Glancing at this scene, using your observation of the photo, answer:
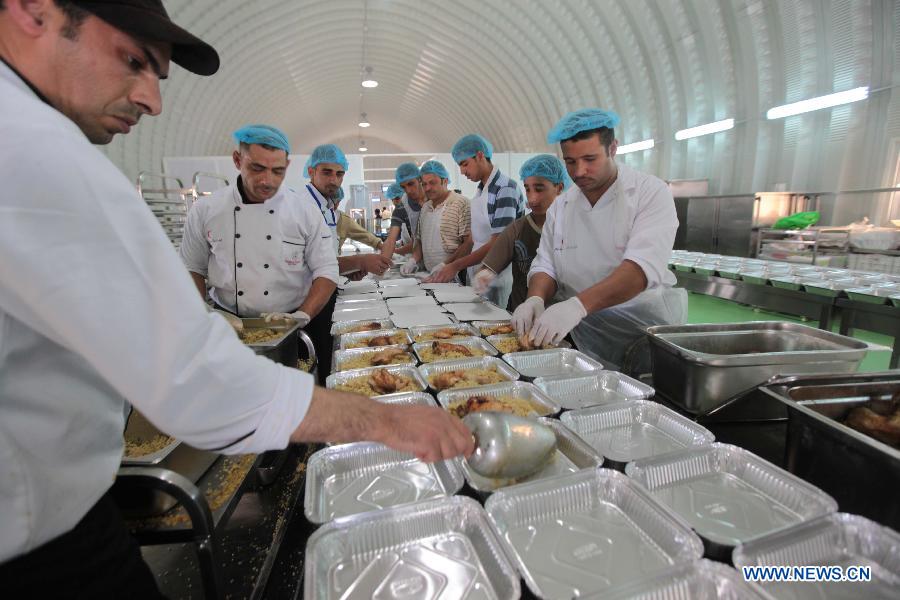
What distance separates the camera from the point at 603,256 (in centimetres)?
A: 244

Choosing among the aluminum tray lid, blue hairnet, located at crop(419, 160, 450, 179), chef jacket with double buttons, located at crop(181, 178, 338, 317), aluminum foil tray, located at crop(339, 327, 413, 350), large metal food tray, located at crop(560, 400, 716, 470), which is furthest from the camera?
blue hairnet, located at crop(419, 160, 450, 179)

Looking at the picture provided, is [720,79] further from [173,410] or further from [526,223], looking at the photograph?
[173,410]

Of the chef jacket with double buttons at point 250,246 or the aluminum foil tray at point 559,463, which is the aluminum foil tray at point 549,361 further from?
the chef jacket with double buttons at point 250,246

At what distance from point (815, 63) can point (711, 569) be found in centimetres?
915

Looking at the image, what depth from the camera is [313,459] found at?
115cm

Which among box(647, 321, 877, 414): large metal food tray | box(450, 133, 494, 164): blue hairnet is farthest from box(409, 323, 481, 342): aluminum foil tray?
box(450, 133, 494, 164): blue hairnet

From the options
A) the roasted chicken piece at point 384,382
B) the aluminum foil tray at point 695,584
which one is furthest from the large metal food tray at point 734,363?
the roasted chicken piece at point 384,382

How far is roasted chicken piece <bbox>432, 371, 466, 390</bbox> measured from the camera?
5.53 ft

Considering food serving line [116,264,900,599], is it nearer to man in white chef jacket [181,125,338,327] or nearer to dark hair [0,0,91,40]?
dark hair [0,0,91,40]

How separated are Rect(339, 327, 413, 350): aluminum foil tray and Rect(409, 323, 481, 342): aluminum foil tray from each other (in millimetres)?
46

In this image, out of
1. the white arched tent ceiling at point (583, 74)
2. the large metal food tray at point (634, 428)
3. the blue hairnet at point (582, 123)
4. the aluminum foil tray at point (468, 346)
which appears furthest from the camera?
the white arched tent ceiling at point (583, 74)

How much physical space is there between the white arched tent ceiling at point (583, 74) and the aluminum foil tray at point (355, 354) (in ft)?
26.6

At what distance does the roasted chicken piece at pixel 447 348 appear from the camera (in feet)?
6.57

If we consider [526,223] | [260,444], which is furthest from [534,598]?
[526,223]
